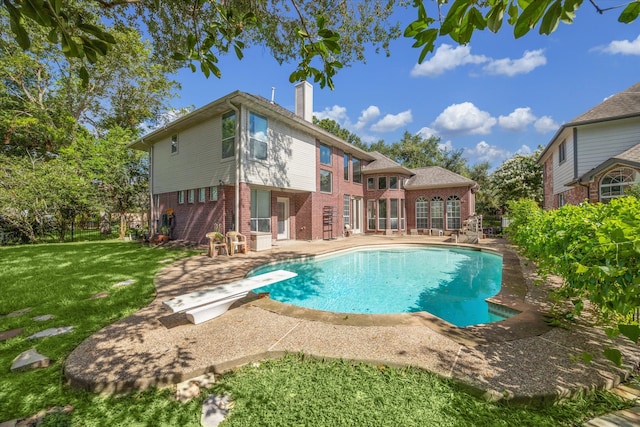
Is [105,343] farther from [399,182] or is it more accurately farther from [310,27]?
[399,182]

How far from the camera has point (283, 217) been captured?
1391 cm

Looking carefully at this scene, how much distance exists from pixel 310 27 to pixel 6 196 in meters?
16.0

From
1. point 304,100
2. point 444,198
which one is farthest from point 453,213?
point 304,100

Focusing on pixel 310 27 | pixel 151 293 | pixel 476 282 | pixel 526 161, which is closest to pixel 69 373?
pixel 151 293

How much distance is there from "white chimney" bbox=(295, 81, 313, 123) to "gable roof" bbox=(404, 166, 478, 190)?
9014mm

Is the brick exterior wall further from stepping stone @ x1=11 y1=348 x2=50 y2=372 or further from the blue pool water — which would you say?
stepping stone @ x1=11 y1=348 x2=50 y2=372

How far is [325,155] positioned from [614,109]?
12167mm

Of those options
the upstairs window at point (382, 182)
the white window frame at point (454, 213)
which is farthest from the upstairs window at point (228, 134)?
the white window frame at point (454, 213)

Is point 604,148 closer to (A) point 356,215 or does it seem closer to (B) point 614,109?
(B) point 614,109

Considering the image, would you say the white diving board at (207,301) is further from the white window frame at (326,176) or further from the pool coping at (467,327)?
the white window frame at (326,176)

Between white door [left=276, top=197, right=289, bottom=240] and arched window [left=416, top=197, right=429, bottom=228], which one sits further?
arched window [left=416, top=197, right=429, bottom=228]

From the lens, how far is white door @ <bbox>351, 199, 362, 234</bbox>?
18156mm

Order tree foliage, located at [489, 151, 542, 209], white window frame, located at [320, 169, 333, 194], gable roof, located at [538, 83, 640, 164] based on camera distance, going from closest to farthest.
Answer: gable roof, located at [538, 83, 640, 164] < white window frame, located at [320, 169, 333, 194] < tree foliage, located at [489, 151, 542, 209]

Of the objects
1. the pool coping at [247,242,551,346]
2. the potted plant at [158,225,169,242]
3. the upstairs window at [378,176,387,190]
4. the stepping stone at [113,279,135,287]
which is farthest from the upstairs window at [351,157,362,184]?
the stepping stone at [113,279,135,287]
